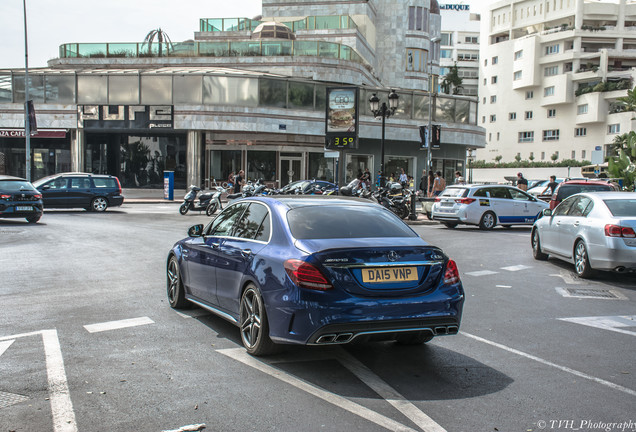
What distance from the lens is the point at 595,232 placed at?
34.3 feet

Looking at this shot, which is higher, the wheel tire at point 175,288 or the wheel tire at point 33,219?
the wheel tire at point 175,288

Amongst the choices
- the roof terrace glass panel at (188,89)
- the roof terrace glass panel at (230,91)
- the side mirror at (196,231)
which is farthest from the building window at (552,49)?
the side mirror at (196,231)

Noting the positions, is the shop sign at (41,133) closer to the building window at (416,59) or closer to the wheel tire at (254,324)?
the building window at (416,59)

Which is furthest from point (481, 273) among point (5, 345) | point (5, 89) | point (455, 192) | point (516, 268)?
point (5, 89)

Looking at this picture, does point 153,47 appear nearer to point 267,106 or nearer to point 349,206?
point 267,106

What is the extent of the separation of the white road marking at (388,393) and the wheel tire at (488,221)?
15.2 m

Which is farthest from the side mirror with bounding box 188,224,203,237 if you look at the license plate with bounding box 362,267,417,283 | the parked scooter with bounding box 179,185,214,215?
the parked scooter with bounding box 179,185,214,215

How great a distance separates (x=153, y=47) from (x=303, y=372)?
4710 centimetres

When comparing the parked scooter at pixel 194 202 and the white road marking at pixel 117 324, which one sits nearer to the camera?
the white road marking at pixel 117 324

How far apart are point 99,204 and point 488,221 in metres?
15.7

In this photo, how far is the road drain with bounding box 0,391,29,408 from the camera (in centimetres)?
433

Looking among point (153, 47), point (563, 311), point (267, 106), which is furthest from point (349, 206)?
point (153, 47)

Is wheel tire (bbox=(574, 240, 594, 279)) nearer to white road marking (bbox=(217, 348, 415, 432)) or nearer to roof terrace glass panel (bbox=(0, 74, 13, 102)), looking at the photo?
white road marking (bbox=(217, 348, 415, 432))

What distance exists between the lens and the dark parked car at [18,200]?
19.3m
